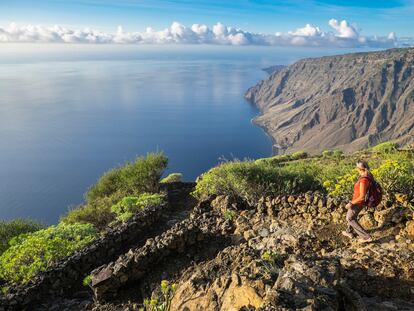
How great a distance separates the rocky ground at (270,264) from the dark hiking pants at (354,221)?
0.26 m

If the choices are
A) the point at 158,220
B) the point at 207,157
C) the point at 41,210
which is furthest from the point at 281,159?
the point at 207,157

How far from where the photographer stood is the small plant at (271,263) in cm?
612

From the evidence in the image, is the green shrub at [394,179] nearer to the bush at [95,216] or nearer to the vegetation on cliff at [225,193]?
Result: the vegetation on cliff at [225,193]

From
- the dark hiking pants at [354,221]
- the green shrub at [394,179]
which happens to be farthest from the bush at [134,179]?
the dark hiking pants at [354,221]

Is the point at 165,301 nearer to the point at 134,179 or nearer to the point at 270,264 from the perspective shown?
the point at 270,264

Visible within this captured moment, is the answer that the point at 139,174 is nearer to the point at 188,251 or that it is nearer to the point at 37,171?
the point at 188,251

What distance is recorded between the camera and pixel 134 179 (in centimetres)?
2484

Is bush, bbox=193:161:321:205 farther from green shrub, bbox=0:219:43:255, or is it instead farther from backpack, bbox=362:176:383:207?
green shrub, bbox=0:219:43:255

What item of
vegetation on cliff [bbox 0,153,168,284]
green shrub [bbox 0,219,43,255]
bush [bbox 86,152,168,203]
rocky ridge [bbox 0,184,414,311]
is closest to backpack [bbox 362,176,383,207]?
rocky ridge [bbox 0,184,414,311]

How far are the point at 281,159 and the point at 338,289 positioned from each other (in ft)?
110

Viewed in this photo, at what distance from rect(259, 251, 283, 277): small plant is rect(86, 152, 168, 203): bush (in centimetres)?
1707

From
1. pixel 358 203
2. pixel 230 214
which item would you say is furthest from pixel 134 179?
pixel 358 203

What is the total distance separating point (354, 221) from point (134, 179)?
58.1 feet

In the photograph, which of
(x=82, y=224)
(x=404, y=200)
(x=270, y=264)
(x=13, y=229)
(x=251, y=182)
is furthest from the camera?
(x=13, y=229)
